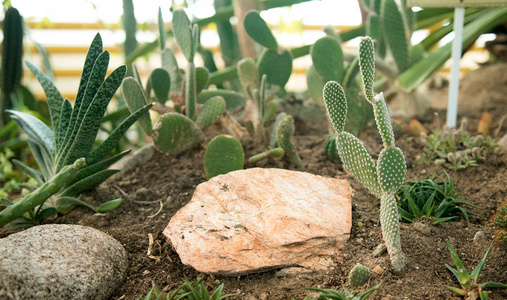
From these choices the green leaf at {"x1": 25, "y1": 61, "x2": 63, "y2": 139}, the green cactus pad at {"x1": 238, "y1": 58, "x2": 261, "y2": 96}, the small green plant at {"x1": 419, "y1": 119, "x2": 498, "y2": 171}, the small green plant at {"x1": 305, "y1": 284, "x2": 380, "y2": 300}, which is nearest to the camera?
the small green plant at {"x1": 305, "y1": 284, "x2": 380, "y2": 300}

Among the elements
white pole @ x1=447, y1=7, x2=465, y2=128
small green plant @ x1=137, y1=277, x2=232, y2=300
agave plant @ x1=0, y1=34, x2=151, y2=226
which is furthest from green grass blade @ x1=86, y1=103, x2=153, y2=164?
white pole @ x1=447, y1=7, x2=465, y2=128

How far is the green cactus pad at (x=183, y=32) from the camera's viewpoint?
1.96 meters

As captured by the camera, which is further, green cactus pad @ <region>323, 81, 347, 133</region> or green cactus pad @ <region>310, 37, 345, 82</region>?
green cactus pad @ <region>310, 37, 345, 82</region>

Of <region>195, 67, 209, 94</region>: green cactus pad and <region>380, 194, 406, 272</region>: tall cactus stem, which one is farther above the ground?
<region>195, 67, 209, 94</region>: green cactus pad

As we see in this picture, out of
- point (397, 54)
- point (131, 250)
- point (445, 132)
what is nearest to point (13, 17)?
point (131, 250)

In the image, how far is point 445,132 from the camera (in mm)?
2021

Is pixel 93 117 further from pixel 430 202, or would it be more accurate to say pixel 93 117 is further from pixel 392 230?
pixel 430 202

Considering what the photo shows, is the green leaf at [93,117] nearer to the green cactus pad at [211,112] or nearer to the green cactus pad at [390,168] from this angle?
the green cactus pad at [211,112]

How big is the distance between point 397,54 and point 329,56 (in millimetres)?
665

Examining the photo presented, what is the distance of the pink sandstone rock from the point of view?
1395mm

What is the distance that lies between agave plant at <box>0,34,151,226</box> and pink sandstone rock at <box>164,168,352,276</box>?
0.42 metres

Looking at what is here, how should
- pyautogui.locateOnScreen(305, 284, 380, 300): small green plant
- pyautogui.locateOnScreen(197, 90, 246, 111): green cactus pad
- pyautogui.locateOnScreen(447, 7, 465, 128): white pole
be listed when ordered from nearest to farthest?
pyautogui.locateOnScreen(305, 284, 380, 300): small green plant, pyautogui.locateOnScreen(447, 7, 465, 128): white pole, pyautogui.locateOnScreen(197, 90, 246, 111): green cactus pad

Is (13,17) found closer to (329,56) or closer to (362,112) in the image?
(329,56)

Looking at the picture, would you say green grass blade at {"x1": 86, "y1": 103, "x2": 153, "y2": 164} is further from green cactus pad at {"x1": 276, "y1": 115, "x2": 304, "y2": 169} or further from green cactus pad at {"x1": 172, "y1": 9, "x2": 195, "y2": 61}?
green cactus pad at {"x1": 276, "y1": 115, "x2": 304, "y2": 169}
